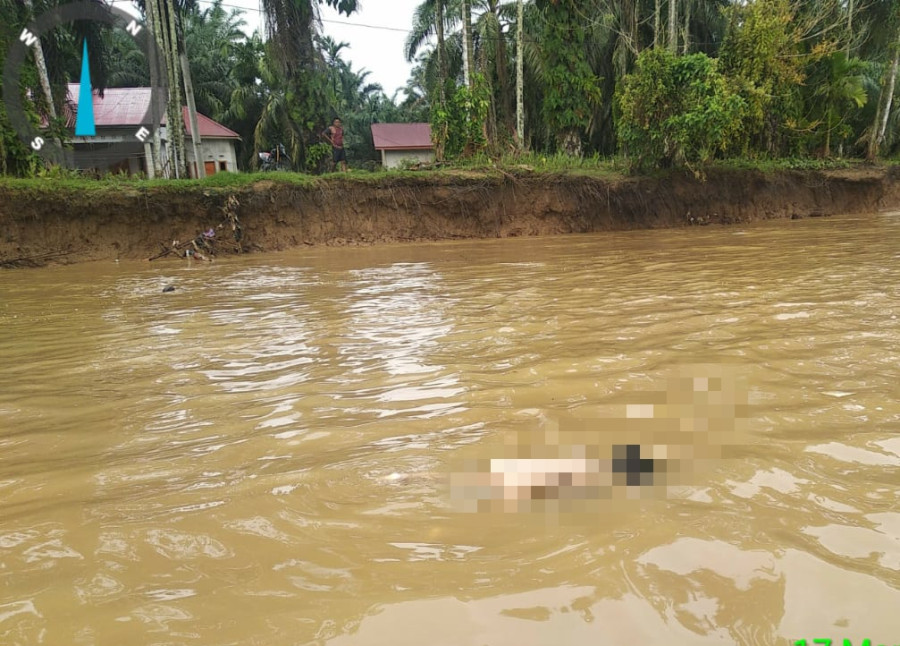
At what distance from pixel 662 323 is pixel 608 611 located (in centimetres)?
316

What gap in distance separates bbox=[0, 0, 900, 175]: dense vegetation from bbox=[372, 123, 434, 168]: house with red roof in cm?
765

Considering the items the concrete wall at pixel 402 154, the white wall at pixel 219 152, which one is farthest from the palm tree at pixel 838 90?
the white wall at pixel 219 152

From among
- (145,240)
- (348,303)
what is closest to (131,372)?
(348,303)

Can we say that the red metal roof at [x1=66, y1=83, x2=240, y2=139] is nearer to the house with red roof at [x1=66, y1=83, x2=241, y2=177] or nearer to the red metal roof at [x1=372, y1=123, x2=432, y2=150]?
the house with red roof at [x1=66, y1=83, x2=241, y2=177]

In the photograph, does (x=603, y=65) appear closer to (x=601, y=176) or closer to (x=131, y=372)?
(x=601, y=176)

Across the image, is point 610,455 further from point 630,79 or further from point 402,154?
point 402,154

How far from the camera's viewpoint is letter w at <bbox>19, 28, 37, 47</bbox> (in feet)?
41.7

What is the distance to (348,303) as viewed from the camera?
580 cm

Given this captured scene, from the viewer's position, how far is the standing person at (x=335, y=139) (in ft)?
48.7

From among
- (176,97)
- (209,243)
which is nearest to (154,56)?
(176,97)

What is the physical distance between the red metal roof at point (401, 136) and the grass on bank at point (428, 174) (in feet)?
47.0

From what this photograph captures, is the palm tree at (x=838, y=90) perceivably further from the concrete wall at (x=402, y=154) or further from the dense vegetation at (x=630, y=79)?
the concrete wall at (x=402, y=154)

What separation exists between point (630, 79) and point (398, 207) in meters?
6.28

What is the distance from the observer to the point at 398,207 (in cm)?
1268
